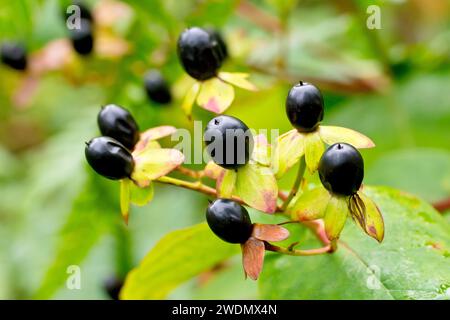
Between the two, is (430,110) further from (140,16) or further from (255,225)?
(255,225)

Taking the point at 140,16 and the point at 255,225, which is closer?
the point at 255,225

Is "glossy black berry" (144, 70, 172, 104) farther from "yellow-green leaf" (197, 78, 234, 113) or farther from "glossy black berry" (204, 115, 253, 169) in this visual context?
"glossy black berry" (204, 115, 253, 169)

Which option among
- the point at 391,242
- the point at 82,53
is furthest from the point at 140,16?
the point at 391,242

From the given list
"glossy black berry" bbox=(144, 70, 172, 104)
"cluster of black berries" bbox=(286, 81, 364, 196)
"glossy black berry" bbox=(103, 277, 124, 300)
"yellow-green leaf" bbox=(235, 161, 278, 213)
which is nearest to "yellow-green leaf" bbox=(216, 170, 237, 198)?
"yellow-green leaf" bbox=(235, 161, 278, 213)

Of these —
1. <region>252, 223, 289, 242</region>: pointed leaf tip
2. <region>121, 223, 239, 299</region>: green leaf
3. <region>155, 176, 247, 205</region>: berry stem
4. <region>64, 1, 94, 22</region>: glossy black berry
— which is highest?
<region>64, 1, 94, 22</region>: glossy black berry

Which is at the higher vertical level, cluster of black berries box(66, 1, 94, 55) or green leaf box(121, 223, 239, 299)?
cluster of black berries box(66, 1, 94, 55)

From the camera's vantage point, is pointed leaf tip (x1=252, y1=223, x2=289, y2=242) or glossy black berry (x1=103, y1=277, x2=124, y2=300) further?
glossy black berry (x1=103, y1=277, x2=124, y2=300)
